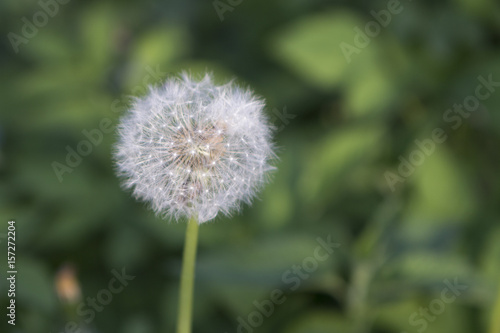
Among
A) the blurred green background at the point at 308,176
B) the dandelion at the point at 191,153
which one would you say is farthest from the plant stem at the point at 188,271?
the blurred green background at the point at 308,176

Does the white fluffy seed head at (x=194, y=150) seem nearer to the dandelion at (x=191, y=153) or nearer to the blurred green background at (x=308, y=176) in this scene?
the dandelion at (x=191, y=153)

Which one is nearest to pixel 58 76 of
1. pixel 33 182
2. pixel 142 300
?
pixel 33 182

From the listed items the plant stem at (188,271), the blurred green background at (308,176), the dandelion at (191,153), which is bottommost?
the plant stem at (188,271)

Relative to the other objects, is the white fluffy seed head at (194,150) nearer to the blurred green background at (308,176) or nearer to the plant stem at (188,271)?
the plant stem at (188,271)

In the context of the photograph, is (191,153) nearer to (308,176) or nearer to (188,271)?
(188,271)

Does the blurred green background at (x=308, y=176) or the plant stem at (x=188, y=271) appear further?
the blurred green background at (x=308, y=176)

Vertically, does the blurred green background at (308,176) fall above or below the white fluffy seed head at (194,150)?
above

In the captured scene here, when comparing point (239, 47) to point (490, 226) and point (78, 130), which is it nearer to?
point (78, 130)

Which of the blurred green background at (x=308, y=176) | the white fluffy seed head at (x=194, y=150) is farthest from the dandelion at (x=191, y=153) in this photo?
the blurred green background at (x=308, y=176)
